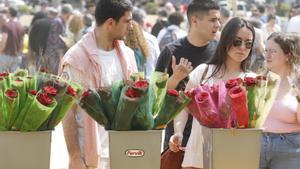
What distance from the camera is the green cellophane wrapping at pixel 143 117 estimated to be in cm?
392

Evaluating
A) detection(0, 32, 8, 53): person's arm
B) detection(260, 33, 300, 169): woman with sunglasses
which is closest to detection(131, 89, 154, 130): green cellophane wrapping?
detection(260, 33, 300, 169): woman with sunglasses

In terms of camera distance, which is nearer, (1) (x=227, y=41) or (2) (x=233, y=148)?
(2) (x=233, y=148)

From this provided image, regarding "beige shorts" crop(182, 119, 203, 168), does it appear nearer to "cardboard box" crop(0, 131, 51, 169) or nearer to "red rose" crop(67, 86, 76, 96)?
"red rose" crop(67, 86, 76, 96)

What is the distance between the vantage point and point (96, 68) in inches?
191

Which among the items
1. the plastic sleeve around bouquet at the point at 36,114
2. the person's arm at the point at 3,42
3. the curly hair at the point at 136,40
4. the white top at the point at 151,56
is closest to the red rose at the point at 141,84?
the plastic sleeve around bouquet at the point at 36,114

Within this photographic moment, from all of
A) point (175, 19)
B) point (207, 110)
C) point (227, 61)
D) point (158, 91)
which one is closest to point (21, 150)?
point (158, 91)

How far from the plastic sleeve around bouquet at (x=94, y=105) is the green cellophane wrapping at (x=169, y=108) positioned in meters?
0.27

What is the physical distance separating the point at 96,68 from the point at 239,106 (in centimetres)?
117

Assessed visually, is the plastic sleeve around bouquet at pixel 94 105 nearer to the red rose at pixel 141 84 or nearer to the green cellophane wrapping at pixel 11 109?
the red rose at pixel 141 84

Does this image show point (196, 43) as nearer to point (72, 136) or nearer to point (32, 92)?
point (72, 136)

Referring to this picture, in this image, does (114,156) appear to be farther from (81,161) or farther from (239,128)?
(81,161)

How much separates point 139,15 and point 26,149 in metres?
8.07

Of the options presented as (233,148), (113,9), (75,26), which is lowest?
(75,26)

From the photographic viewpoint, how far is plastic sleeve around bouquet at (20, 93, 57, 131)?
3.82 meters
